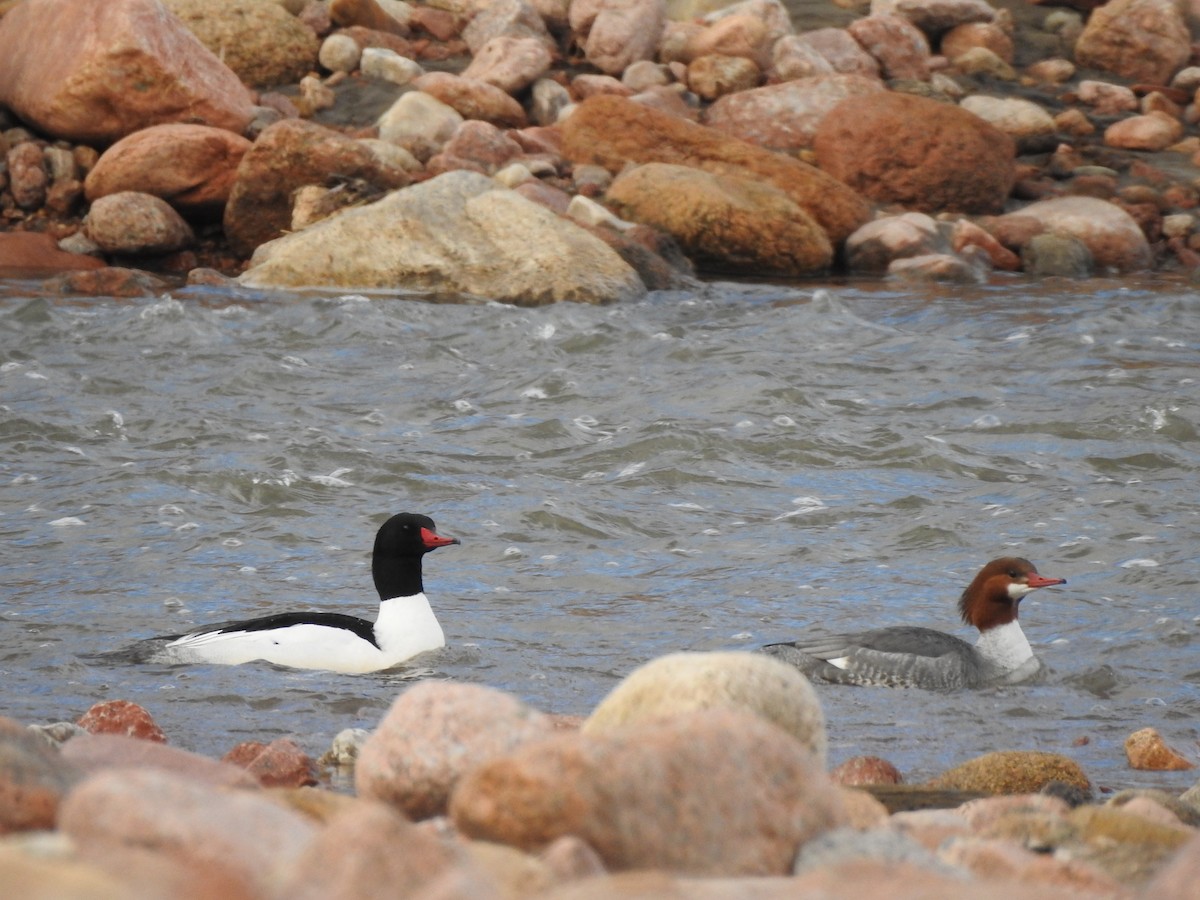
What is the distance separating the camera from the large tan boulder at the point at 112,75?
19.1 metres

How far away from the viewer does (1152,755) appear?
21.1ft

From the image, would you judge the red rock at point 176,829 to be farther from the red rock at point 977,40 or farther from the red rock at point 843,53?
the red rock at point 977,40

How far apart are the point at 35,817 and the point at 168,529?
A: 22.0ft

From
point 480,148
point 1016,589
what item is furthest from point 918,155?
point 1016,589

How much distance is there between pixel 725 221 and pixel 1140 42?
33.3ft

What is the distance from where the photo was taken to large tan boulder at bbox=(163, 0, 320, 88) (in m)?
22.3

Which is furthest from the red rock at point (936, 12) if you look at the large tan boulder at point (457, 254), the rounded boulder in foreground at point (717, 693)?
the rounded boulder in foreground at point (717, 693)

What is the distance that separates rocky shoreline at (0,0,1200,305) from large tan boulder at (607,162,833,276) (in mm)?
30

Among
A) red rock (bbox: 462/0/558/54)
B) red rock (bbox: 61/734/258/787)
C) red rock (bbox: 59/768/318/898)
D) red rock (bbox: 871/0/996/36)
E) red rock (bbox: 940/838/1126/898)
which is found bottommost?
red rock (bbox: 61/734/258/787)

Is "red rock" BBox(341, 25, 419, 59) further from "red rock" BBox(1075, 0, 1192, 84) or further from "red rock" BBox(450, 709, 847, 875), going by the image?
"red rock" BBox(450, 709, 847, 875)

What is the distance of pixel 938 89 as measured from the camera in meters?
23.7

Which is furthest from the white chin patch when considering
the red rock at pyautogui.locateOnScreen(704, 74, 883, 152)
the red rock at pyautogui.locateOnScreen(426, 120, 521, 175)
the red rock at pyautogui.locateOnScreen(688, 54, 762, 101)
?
the red rock at pyautogui.locateOnScreen(688, 54, 762, 101)

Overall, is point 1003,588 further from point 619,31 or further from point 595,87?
point 619,31

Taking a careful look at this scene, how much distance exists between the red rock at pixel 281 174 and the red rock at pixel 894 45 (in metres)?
9.22
